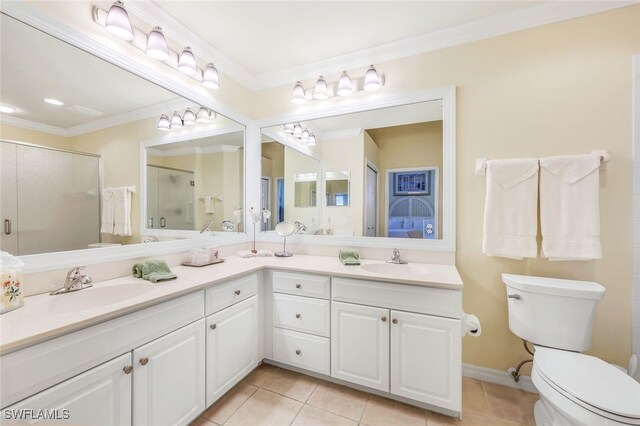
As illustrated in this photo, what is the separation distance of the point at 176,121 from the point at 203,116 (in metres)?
0.25

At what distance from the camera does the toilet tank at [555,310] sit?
4.65ft

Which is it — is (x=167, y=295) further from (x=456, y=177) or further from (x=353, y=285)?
(x=456, y=177)

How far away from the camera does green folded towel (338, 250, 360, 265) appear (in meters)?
1.89

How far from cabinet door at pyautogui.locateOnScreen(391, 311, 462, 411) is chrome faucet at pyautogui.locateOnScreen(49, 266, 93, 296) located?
1.72 m

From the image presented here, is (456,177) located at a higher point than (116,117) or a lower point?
lower

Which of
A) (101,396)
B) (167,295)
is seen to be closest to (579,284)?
(167,295)

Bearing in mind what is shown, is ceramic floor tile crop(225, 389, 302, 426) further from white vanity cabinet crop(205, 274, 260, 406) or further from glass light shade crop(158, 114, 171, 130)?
glass light shade crop(158, 114, 171, 130)

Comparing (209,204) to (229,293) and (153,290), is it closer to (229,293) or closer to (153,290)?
(229,293)

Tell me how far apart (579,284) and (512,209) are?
21.7 inches

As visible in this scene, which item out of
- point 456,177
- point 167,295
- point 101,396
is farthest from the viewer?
point 456,177

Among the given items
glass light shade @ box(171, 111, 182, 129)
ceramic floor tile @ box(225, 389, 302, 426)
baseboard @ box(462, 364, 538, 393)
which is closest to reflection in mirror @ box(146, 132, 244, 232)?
glass light shade @ box(171, 111, 182, 129)

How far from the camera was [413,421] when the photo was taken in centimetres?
147

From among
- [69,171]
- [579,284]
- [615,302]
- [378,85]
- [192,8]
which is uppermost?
[192,8]

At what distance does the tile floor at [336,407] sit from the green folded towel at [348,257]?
869 mm
